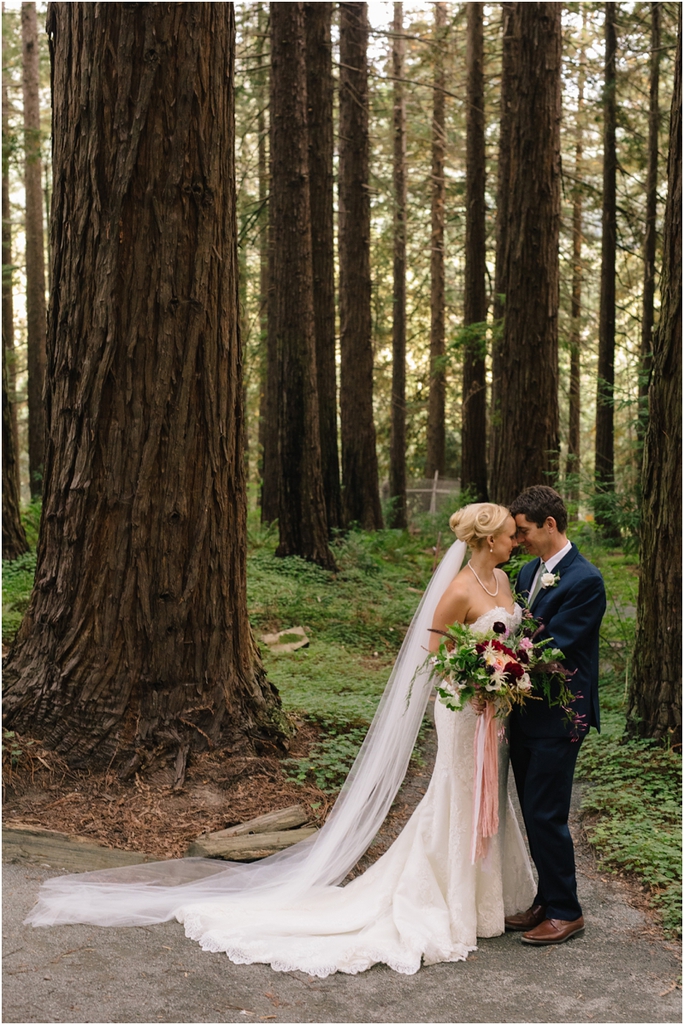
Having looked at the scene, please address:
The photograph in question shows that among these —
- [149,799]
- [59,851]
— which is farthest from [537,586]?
[59,851]

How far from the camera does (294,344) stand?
1462 centimetres

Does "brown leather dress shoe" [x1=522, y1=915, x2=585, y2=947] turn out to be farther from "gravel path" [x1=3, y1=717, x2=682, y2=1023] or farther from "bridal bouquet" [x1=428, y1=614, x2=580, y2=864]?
"bridal bouquet" [x1=428, y1=614, x2=580, y2=864]

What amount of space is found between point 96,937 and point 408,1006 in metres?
1.64

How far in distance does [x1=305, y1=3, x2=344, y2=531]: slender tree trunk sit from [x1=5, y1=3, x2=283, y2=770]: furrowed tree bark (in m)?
10.3

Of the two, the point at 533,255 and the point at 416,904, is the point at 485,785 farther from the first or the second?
the point at 533,255

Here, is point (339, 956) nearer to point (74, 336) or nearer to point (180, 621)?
point (180, 621)

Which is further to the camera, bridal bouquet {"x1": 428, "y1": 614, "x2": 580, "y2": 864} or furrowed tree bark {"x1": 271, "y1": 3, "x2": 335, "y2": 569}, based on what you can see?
furrowed tree bark {"x1": 271, "y1": 3, "x2": 335, "y2": 569}

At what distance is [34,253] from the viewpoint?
22.9 m

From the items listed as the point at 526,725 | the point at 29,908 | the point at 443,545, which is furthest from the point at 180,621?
the point at 443,545

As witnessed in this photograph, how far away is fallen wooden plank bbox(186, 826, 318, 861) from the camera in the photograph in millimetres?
5719

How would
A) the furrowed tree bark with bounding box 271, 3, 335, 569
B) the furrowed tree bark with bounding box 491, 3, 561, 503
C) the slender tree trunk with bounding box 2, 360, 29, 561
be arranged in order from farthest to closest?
the furrowed tree bark with bounding box 271, 3, 335, 569
the slender tree trunk with bounding box 2, 360, 29, 561
the furrowed tree bark with bounding box 491, 3, 561, 503

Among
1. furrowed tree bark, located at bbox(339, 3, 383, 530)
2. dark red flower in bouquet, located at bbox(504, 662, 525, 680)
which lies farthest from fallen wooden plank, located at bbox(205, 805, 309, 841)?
furrowed tree bark, located at bbox(339, 3, 383, 530)

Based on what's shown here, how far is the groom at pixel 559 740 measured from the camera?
5.14m

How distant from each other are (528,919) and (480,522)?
90.4 inches
